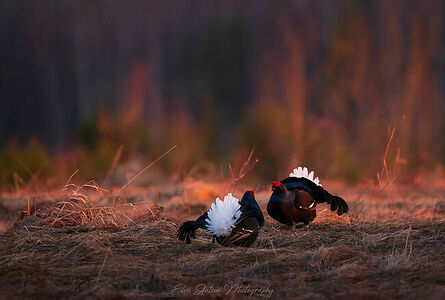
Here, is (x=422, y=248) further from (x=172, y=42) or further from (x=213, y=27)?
(x=172, y=42)

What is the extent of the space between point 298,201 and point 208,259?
1.06 metres

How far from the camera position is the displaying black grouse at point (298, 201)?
3.96 m

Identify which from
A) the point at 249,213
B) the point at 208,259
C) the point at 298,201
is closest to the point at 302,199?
the point at 298,201

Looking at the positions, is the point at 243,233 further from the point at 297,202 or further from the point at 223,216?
the point at 297,202

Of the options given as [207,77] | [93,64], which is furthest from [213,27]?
[93,64]

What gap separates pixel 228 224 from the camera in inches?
133

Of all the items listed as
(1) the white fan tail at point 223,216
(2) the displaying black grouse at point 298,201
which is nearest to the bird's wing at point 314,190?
(2) the displaying black grouse at point 298,201

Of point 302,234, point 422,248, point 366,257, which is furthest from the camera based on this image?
point 302,234

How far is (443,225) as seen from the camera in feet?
13.0

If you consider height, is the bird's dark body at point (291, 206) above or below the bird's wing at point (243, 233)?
above

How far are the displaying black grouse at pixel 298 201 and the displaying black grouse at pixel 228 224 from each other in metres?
0.44

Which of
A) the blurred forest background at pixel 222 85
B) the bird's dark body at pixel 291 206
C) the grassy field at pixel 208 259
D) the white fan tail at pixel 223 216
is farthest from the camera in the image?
the blurred forest background at pixel 222 85

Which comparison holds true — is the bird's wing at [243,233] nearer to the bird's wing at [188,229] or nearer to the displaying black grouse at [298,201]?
the bird's wing at [188,229]

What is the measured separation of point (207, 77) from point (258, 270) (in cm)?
1614
